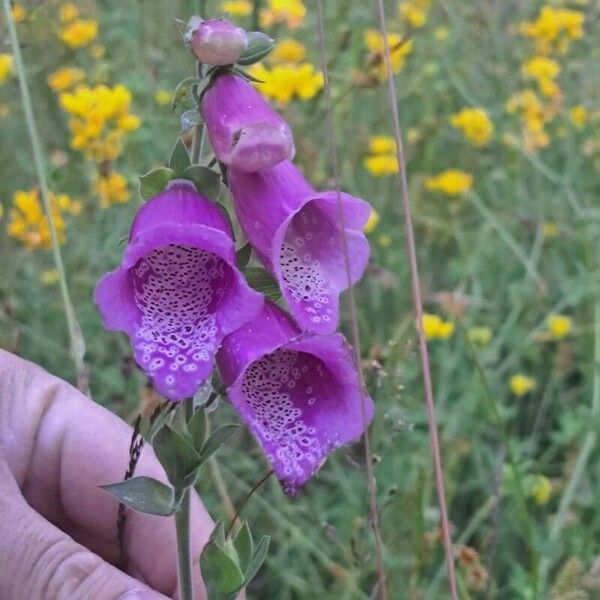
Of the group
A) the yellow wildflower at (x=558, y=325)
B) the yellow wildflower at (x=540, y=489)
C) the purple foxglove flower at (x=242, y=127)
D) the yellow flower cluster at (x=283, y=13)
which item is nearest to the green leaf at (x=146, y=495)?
the purple foxglove flower at (x=242, y=127)

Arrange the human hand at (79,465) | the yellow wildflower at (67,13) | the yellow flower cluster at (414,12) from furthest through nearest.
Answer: the yellow flower cluster at (414,12) < the yellow wildflower at (67,13) < the human hand at (79,465)

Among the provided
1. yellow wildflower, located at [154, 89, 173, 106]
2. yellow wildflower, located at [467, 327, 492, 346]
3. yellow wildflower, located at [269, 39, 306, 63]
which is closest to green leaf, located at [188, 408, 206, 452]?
yellow wildflower, located at [467, 327, 492, 346]

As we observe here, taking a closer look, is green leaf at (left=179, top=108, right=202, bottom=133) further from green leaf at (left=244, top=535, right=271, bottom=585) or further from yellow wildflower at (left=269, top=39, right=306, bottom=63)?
yellow wildflower at (left=269, top=39, right=306, bottom=63)

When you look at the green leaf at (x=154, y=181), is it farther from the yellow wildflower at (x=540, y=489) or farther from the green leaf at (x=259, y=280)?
the yellow wildflower at (x=540, y=489)

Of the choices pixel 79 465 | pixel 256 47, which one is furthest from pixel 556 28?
pixel 256 47

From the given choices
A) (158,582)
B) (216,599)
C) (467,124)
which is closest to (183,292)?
(216,599)

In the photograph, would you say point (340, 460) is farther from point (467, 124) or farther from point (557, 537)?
point (467, 124)

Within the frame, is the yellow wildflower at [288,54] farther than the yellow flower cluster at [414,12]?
No

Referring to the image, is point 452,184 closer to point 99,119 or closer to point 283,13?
point 283,13
